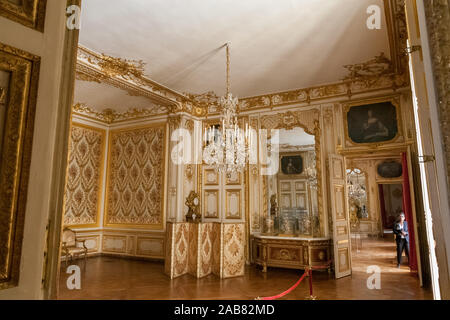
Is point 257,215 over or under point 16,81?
under

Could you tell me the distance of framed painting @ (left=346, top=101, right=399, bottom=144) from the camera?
585 centimetres

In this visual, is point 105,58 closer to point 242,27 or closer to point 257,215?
point 242,27

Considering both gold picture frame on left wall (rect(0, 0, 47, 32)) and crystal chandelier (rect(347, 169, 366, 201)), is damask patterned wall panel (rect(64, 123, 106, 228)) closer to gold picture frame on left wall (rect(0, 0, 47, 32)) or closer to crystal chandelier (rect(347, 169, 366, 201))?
gold picture frame on left wall (rect(0, 0, 47, 32))

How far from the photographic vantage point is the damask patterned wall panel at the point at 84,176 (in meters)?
7.47

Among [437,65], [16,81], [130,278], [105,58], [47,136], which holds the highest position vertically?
[105,58]

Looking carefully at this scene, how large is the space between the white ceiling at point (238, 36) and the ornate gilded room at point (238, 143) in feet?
0.09

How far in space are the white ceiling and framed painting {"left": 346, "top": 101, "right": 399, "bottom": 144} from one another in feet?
2.91

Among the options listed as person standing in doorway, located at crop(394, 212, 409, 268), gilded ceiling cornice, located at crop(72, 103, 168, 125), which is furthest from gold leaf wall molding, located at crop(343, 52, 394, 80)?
gilded ceiling cornice, located at crop(72, 103, 168, 125)

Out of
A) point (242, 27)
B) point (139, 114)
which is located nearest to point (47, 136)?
point (242, 27)

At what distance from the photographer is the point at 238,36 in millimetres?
4523

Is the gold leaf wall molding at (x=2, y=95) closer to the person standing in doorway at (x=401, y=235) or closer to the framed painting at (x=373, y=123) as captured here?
the framed painting at (x=373, y=123)

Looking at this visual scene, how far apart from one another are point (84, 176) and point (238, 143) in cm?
494

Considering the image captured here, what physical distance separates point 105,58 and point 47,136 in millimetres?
4848
